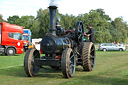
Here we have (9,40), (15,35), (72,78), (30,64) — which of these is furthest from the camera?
(15,35)

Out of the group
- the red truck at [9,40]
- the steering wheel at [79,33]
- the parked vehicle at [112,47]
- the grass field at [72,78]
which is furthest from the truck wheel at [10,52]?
the parked vehicle at [112,47]

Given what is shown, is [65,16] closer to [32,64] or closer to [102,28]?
[102,28]

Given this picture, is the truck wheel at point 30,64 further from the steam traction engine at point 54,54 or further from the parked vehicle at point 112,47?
the parked vehicle at point 112,47

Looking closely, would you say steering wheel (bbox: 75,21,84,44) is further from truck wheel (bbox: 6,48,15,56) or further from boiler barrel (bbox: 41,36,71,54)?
truck wheel (bbox: 6,48,15,56)

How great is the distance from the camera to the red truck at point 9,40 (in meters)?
22.6

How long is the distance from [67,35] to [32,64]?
2.11 m

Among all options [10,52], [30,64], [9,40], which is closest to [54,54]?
[30,64]

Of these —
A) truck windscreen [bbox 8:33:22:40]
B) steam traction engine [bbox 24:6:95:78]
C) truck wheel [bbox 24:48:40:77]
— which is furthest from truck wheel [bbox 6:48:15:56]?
truck wheel [bbox 24:48:40:77]

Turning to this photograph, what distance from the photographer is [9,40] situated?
22.9 m

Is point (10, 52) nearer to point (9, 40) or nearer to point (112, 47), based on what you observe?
point (9, 40)

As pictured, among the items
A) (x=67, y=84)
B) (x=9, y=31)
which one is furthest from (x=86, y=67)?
(x=9, y=31)

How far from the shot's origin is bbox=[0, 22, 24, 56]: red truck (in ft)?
74.2

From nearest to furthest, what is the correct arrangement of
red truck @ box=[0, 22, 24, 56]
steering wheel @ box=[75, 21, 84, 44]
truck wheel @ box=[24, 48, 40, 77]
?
truck wheel @ box=[24, 48, 40, 77] < steering wheel @ box=[75, 21, 84, 44] < red truck @ box=[0, 22, 24, 56]

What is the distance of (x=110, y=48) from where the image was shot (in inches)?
1448
